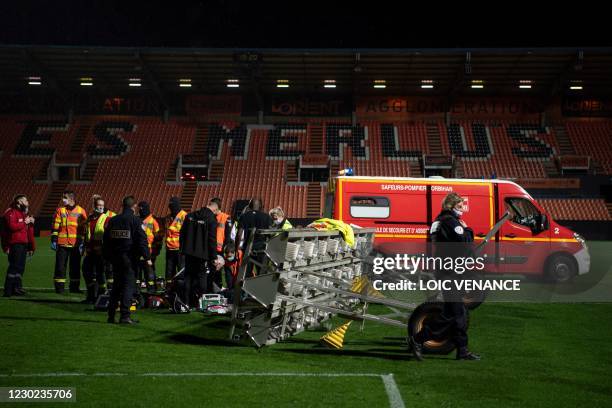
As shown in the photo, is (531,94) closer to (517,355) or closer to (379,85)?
(379,85)

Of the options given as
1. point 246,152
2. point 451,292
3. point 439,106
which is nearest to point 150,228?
point 451,292


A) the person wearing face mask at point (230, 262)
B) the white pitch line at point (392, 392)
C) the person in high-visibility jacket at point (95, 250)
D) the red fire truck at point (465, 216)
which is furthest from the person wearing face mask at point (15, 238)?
the white pitch line at point (392, 392)

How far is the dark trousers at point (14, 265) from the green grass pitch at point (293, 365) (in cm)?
237

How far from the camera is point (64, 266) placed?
14.2 m

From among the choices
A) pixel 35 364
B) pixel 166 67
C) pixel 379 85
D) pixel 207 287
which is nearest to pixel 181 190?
pixel 166 67

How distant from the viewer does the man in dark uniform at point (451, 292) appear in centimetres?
796

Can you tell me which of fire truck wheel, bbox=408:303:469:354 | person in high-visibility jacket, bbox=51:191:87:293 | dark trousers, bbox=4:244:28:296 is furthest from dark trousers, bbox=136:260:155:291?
fire truck wheel, bbox=408:303:469:354

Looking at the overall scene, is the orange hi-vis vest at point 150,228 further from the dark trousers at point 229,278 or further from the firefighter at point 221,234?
the dark trousers at point 229,278

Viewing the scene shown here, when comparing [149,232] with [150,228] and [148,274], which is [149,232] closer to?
[150,228]

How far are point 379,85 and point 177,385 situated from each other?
36867 mm

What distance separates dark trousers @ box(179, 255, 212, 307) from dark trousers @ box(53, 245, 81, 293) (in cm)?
302

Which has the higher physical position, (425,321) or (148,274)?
(148,274)

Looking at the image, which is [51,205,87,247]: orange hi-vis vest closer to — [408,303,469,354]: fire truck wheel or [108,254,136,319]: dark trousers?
[108,254,136,319]: dark trousers

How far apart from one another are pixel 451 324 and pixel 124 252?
521 cm
